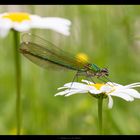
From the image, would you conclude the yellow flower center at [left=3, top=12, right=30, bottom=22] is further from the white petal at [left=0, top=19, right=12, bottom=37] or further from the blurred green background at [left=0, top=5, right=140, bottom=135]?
the blurred green background at [left=0, top=5, right=140, bottom=135]

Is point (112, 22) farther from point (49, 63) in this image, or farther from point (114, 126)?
point (49, 63)

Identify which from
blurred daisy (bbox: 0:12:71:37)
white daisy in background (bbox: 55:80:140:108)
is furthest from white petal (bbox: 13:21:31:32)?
white daisy in background (bbox: 55:80:140:108)

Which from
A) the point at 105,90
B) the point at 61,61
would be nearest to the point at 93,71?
the point at 61,61

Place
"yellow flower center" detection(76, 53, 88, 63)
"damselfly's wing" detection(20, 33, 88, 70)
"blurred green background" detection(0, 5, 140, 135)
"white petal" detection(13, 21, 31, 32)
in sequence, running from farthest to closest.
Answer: "blurred green background" detection(0, 5, 140, 135), "yellow flower center" detection(76, 53, 88, 63), "damselfly's wing" detection(20, 33, 88, 70), "white petal" detection(13, 21, 31, 32)

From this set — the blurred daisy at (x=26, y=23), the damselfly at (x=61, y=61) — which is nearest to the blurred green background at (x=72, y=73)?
the damselfly at (x=61, y=61)

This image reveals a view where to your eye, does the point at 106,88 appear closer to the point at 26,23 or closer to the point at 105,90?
the point at 105,90

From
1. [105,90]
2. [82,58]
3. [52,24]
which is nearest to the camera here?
[105,90]

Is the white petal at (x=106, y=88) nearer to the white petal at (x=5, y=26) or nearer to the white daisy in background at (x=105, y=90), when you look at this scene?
the white daisy in background at (x=105, y=90)
